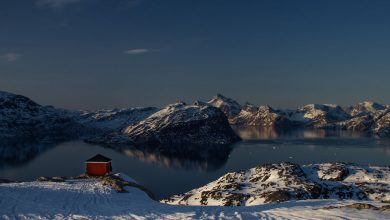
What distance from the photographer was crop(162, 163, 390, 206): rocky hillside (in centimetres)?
8719

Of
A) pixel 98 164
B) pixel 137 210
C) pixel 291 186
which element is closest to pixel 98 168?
pixel 98 164

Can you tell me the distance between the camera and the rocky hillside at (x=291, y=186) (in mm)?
87188

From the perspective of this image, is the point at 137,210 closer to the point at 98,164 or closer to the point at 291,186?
the point at 98,164

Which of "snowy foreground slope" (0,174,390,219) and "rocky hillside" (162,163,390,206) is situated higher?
"snowy foreground slope" (0,174,390,219)

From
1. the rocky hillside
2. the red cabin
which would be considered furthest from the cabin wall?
the rocky hillside

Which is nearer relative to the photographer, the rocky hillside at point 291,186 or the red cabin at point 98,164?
the red cabin at point 98,164

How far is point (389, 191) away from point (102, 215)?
8514 cm

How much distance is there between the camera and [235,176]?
11931cm

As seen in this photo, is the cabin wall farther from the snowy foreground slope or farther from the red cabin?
the snowy foreground slope

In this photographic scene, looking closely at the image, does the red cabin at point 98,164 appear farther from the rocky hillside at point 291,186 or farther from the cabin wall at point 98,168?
the rocky hillside at point 291,186

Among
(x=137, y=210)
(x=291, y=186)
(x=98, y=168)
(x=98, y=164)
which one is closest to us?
(x=137, y=210)

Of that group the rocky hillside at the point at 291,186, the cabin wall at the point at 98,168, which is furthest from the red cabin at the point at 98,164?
the rocky hillside at the point at 291,186

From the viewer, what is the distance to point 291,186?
9719 centimetres

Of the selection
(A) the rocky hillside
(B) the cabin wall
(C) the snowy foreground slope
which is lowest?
(A) the rocky hillside
